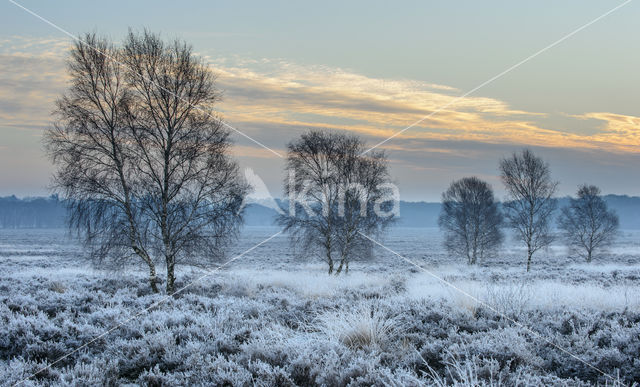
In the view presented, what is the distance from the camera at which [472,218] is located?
4831cm

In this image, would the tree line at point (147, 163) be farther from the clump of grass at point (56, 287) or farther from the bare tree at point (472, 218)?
the bare tree at point (472, 218)

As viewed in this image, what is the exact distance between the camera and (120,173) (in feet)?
50.7

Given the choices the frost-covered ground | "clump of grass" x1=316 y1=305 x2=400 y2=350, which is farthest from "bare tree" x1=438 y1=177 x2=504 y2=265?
"clump of grass" x1=316 y1=305 x2=400 y2=350

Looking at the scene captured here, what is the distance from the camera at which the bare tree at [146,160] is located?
596 inches

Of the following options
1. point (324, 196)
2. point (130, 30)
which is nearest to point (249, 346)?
point (130, 30)

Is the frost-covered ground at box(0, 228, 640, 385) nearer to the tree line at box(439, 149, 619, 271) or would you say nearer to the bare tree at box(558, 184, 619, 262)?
the tree line at box(439, 149, 619, 271)

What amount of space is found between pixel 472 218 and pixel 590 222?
14.9 m

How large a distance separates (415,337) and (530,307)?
3.18 m

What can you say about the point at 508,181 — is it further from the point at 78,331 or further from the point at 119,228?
the point at 78,331

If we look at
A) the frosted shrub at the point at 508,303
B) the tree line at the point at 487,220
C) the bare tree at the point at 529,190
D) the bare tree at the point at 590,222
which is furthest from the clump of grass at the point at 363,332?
the bare tree at the point at 590,222

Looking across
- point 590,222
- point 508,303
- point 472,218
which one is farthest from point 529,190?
point 508,303

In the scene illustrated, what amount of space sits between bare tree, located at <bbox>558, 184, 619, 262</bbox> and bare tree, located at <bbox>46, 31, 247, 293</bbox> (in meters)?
48.3

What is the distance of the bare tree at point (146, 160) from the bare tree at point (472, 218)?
123 feet
